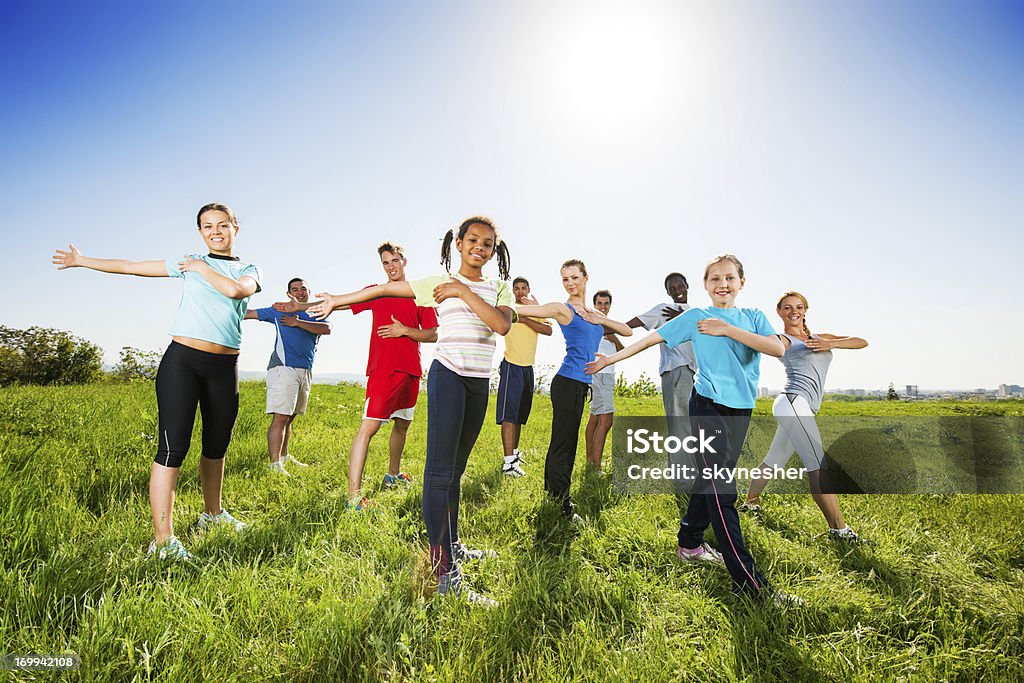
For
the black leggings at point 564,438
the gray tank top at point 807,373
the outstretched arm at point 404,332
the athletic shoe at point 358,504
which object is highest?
the outstretched arm at point 404,332

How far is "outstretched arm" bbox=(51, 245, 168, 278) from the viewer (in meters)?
3.42

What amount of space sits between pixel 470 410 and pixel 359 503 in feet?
6.30

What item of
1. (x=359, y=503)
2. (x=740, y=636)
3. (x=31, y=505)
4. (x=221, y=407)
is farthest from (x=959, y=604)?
Answer: (x=31, y=505)

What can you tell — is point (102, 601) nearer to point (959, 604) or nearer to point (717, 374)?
point (717, 374)

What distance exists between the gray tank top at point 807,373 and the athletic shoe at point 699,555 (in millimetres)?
1714

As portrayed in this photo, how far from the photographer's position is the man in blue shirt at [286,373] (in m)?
5.89

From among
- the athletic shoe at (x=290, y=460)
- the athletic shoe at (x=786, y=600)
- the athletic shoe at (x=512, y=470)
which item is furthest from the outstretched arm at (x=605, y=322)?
the athletic shoe at (x=290, y=460)

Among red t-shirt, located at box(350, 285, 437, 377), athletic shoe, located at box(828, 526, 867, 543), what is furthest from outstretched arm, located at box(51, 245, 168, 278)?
athletic shoe, located at box(828, 526, 867, 543)

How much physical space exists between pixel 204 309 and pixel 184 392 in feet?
1.86

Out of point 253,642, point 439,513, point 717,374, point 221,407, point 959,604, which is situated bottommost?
point 959,604

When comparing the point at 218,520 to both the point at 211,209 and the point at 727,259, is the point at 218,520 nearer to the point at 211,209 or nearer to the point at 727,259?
the point at 211,209

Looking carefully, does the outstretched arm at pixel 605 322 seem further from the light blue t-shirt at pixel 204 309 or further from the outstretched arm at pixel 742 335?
the light blue t-shirt at pixel 204 309

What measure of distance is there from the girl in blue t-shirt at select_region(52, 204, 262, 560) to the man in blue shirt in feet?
6.81

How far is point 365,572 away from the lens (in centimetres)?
302
